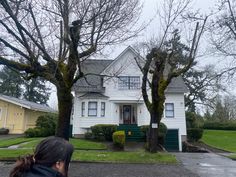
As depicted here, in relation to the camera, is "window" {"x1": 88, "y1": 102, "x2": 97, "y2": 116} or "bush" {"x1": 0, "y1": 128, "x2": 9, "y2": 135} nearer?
"window" {"x1": 88, "y1": 102, "x2": 97, "y2": 116}

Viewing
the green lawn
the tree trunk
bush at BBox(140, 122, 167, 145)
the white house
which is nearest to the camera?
the tree trunk

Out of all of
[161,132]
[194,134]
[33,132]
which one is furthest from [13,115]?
[194,134]

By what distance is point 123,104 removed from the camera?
2888cm

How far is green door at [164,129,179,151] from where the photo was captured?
26677mm

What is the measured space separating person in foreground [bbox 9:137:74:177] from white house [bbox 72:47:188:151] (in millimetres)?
25155

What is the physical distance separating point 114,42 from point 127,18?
51.4 inches

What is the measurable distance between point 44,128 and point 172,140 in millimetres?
12592

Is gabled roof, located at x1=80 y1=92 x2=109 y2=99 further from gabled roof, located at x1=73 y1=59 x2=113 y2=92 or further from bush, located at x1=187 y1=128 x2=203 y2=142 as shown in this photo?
bush, located at x1=187 y1=128 x2=203 y2=142

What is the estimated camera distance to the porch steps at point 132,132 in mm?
26438

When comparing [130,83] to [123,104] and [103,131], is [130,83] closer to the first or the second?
[123,104]

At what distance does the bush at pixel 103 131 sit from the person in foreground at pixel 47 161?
77.6ft

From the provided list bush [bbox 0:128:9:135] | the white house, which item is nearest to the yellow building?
bush [bbox 0:128:9:135]

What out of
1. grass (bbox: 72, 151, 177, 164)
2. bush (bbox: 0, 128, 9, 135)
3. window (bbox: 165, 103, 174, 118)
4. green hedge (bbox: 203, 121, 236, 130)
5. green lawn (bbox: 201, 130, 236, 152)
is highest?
window (bbox: 165, 103, 174, 118)

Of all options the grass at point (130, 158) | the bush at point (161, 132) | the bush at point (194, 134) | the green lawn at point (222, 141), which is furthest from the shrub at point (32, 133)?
the green lawn at point (222, 141)
